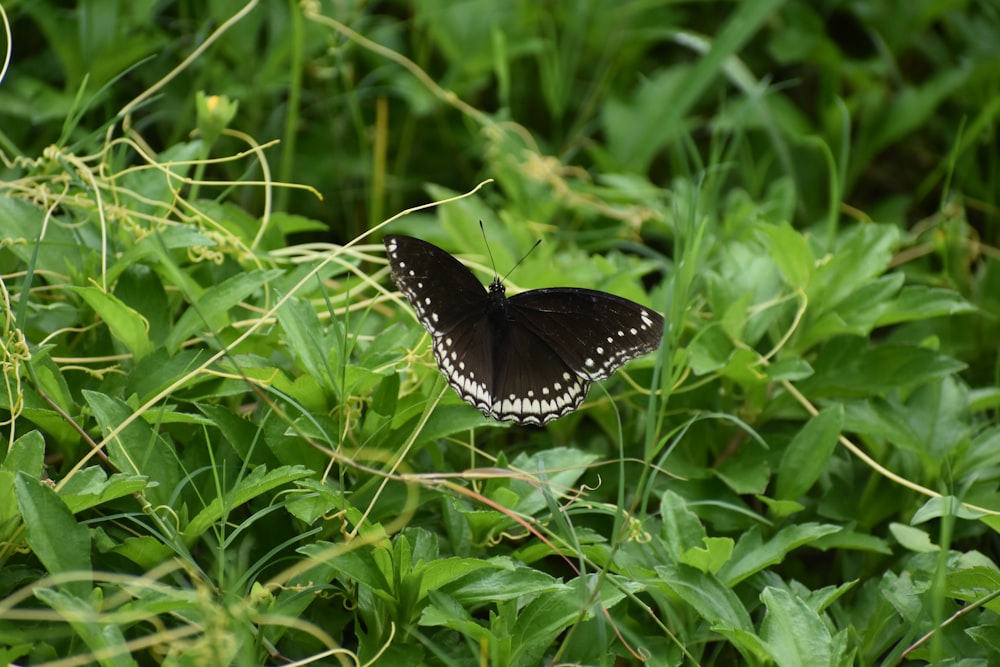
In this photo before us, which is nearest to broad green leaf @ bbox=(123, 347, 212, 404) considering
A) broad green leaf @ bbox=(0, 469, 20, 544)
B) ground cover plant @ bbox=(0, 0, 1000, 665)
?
ground cover plant @ bbox=(0, 0, 1000, 665)

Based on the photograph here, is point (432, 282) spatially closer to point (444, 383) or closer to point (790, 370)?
point (444, 383)

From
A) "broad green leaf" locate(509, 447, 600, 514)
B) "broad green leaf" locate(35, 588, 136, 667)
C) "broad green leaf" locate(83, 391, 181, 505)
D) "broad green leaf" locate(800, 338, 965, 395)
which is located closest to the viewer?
"broad green leaf" locate(35, 588, 136, 667)

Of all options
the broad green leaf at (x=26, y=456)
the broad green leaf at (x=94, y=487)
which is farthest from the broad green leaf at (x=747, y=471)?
the broad green leaf at (x=26, y=456)

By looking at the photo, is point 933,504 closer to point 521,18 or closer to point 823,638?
point 823,638

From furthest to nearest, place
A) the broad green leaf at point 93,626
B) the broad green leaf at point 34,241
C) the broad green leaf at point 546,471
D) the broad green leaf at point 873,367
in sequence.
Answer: the broad green leaf at point 873,367, the broad green leaf at point 34,241, the broad green leaf at point 546,471, the broad green leaf at point 93,626

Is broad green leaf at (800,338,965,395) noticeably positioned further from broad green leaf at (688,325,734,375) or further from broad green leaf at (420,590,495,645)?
broad green leaf at (420,590,495,645)

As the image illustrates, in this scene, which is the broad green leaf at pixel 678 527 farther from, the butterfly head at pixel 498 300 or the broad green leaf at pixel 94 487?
the broad green leaf at pixel 94 487

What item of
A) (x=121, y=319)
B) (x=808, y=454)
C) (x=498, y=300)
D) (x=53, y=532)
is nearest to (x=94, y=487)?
(x=53, y=532)
